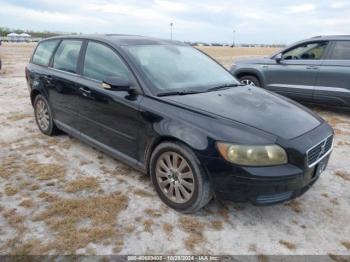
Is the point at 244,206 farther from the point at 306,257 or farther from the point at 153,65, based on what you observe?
the point at 153,65

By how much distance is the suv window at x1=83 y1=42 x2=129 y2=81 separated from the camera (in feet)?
11.6

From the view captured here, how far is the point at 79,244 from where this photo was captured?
2.59 meters

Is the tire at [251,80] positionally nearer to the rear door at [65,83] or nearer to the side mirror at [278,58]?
the side mirror at [278,58]

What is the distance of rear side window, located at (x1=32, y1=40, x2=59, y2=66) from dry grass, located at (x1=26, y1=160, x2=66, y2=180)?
171cm

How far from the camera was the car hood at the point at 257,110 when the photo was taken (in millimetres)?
2820

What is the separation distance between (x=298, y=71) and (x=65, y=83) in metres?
5.02

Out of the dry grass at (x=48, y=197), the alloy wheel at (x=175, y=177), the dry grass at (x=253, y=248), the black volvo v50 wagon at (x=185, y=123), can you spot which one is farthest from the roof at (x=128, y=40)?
the dry grass at (x=253, y=248)

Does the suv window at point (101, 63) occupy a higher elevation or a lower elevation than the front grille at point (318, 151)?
higher

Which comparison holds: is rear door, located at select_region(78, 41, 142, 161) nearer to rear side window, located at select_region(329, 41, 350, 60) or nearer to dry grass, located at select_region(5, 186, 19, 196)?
dry grass, located at select_region(5, 186, 19, 196)

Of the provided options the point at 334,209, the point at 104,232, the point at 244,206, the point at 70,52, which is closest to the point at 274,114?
the point at 244,206

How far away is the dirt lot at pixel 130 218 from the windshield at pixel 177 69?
1.19 m

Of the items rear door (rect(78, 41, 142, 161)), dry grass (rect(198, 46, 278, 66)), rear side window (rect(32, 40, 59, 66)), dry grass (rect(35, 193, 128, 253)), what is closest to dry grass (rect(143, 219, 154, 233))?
dry grass (rect(35, 193, 128, 253))

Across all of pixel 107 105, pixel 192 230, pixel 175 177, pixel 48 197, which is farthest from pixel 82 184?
pixel 192 230

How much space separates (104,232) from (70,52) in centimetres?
273
